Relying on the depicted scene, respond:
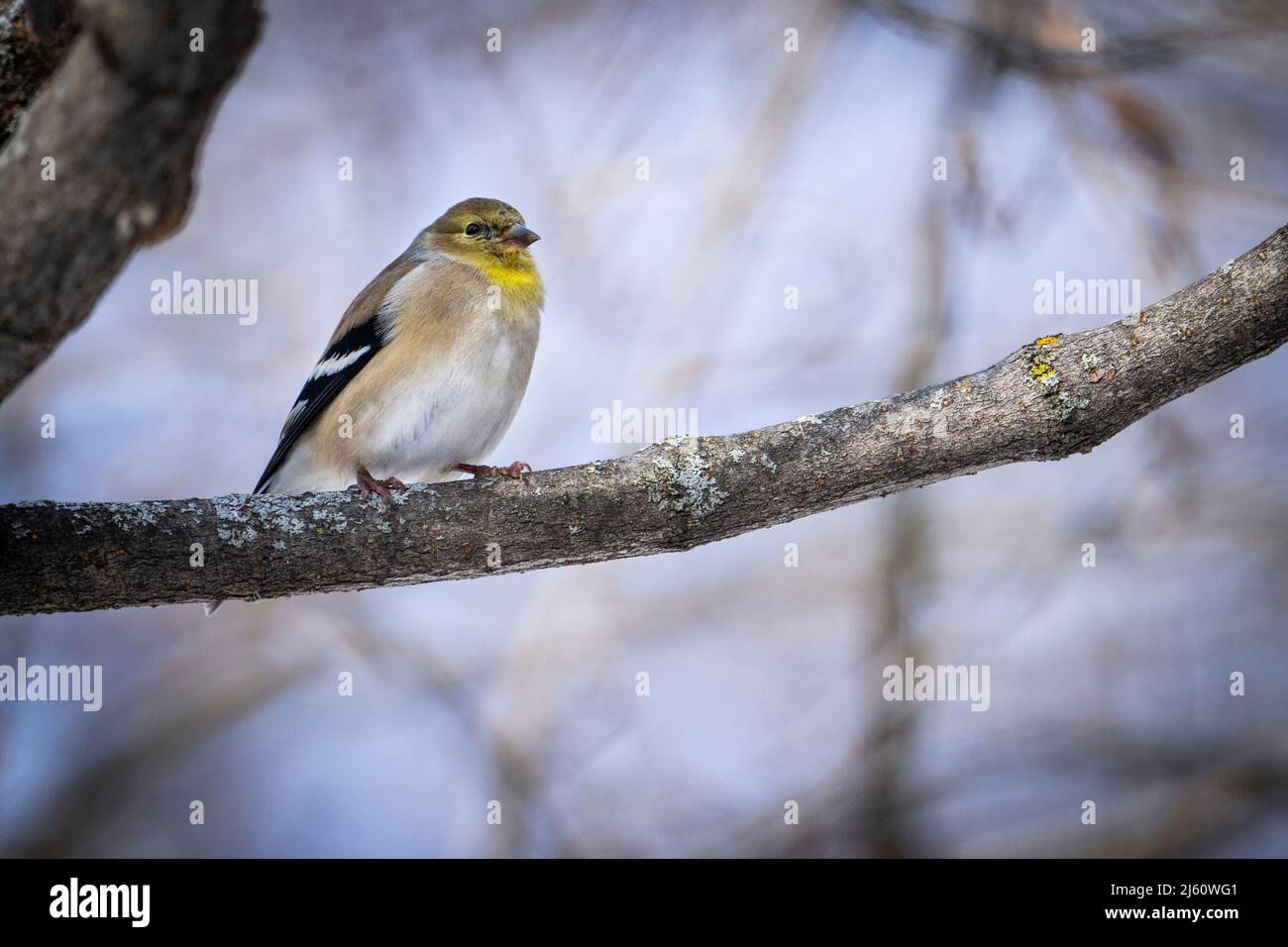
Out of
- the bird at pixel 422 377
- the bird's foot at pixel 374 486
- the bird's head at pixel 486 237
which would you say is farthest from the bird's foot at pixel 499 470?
the bird's head at pixel 486 237

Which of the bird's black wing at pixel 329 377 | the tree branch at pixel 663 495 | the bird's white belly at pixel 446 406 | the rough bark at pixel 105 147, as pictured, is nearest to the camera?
the rough bark at pixel 105 147

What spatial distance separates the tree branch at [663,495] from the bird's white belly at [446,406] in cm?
94

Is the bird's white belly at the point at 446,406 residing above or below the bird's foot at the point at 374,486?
above

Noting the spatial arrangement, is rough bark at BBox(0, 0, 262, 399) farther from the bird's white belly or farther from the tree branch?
the bird's white belly

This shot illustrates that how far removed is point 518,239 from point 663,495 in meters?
2.00

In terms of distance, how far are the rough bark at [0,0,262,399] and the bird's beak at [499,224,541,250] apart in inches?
105

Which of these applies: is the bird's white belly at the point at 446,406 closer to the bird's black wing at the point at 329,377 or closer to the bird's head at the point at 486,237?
the bird's black wing at the point at 329,377

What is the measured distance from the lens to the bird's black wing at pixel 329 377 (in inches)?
165

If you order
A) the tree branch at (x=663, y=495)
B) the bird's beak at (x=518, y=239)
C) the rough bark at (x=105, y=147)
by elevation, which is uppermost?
the bird's beak at (x=518, y=239)

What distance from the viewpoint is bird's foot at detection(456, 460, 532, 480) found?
10.2 ft

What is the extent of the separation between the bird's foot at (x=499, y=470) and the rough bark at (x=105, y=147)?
1379mm

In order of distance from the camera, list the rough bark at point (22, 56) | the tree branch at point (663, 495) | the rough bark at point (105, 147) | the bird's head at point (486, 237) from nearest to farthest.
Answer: the rough bark at point (105, 147)
the rough bark at point (22, 56)
the tree branch at point (663, 495)
the bird's head at point (486, 237)

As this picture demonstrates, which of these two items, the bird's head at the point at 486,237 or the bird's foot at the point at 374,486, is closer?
the bird's foot at the point at 374,486

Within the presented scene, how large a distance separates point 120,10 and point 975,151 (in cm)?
462
